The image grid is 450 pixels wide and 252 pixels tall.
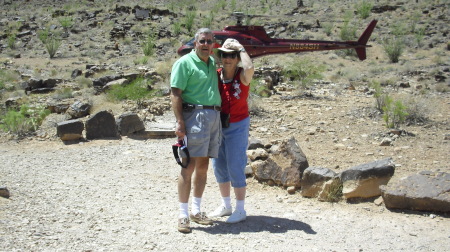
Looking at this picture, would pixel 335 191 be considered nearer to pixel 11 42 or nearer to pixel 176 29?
pixel 176 29

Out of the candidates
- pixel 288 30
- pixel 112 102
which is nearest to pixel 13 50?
pixel 288 30

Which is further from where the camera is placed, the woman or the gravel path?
the woman

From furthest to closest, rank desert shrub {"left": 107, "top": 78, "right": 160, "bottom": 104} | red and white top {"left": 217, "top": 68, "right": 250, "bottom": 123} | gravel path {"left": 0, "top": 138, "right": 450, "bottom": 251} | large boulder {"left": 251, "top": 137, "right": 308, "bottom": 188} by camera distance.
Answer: desert shrub {"left": 107, "top": 78, "right": 160, "bottom": 104}
large boulder {"left": 251, "top": 137, "right": 308, "bottom": 188}
red and white top {"left": 217, "top": 68, "right": 250, "bottom": 123}
gravel path {"left": 0, "top": 138, "right": 450, "bottom": 251}

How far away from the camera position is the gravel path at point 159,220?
14.1 feet

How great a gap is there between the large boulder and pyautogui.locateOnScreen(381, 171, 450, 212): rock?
1.15 metres

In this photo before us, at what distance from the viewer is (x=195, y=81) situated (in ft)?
14.5

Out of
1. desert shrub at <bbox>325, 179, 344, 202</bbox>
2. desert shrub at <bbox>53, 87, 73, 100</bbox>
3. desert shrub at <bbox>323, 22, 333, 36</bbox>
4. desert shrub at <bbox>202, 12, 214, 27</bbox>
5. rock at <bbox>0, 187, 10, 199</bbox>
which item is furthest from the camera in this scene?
desert shrub at <bbox>202, 12, 214, 27</bbox>

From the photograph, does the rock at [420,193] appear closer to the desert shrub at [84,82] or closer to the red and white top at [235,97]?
the red and white top at [235,97]

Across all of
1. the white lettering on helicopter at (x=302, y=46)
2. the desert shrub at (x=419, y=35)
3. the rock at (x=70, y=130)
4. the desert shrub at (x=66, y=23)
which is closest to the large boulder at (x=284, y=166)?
the rock at (x=70, y=130)

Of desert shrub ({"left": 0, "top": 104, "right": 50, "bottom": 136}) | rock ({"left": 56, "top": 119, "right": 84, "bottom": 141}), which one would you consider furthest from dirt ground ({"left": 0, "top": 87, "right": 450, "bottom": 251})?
desert shrub ({"left": 0, "top": 104, "right": 50, "bottom": 136})

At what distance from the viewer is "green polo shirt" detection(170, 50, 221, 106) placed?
4.36 meters

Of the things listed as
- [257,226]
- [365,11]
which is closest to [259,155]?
[257,226]

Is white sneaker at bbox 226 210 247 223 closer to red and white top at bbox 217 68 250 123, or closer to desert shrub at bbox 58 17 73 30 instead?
red and white top at bbox 217 68 250 123

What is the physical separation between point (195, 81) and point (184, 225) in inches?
54.1
